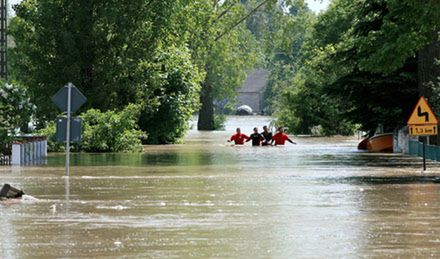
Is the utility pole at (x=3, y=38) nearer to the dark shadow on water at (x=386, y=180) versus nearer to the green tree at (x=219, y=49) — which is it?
the green tree at (x=219, y=49)

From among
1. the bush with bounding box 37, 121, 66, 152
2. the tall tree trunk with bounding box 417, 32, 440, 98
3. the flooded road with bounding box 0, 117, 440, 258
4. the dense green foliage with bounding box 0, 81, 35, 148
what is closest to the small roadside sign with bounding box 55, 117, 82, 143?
the flooded road with bounding box 0, 117, 440, 258

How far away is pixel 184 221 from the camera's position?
1905 cm

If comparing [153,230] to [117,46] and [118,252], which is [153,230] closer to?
[118,252]

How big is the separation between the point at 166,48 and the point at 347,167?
30541 millimetres

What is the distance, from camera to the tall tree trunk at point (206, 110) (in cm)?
10894

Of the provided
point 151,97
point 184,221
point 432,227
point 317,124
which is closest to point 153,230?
point 184,221

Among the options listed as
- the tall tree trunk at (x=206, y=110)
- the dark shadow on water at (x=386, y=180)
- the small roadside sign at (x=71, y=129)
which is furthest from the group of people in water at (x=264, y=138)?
the tall tree trunk at (x=206, y=110)

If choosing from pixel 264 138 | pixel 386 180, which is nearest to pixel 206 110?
pixel 264 138

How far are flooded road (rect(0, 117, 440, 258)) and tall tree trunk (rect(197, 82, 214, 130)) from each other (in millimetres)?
71801

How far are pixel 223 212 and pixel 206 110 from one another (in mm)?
89633

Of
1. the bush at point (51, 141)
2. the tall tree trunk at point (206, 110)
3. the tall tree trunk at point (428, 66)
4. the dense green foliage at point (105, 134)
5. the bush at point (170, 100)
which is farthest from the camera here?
the tall tree trunk at point (206, 110)

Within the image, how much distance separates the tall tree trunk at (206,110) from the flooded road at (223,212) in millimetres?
71801

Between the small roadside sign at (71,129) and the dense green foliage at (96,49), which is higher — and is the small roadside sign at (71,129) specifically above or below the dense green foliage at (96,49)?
below

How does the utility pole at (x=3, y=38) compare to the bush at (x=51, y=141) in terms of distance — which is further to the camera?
the utility pole at (x=3, y=38)
